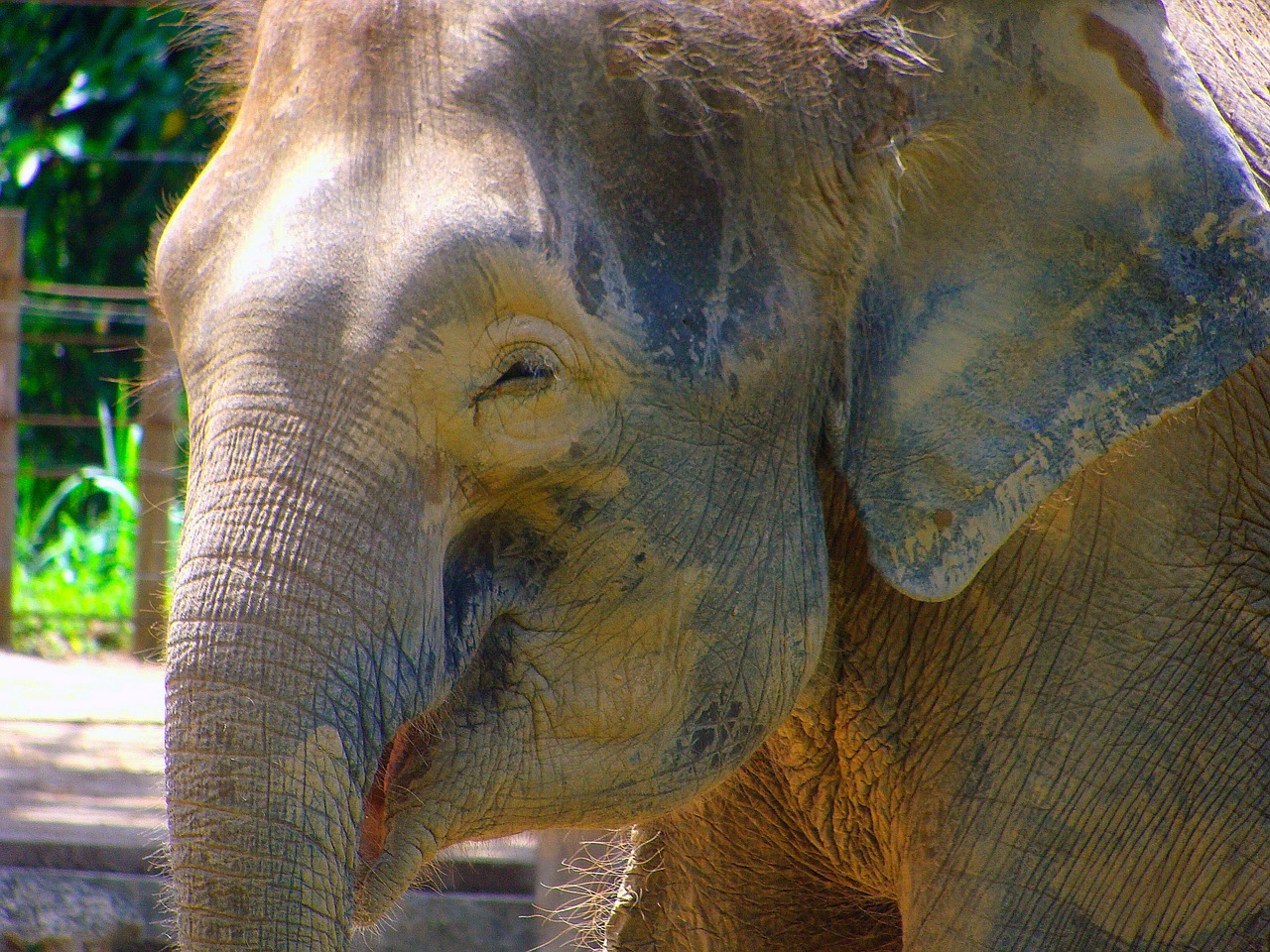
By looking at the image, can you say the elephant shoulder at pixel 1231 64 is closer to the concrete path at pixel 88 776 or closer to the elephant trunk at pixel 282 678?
the elephant trunk at pixel 282 678

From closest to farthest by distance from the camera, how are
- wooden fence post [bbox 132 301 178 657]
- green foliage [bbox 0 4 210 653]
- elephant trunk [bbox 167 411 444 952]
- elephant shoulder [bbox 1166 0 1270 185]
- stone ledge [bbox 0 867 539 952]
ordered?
1. elephant trunk [bbox 167 411 444 952]
2. elephant shoulder [bbox 1166 0 1270 185]
3. stone ledge [bbox 0 867 539 952]
4. wooden fence post [bbox 132 301 178 657]
5. green foliage [bbox 0 4 210 653]

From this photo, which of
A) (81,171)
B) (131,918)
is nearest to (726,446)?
(131,918)

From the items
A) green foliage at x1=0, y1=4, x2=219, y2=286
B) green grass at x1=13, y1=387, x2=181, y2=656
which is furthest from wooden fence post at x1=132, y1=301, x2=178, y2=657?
green foliage at x1=0, y1=4, x2=219, y2=286

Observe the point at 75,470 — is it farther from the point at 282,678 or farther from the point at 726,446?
the point at 282,678

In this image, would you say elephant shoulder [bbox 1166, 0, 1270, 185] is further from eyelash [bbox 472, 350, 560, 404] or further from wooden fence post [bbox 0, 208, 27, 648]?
wooden fence post [bbox 0, 208, 27, 648]

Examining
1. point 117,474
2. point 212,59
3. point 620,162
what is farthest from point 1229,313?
point 117,474

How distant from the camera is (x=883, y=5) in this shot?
1.80m

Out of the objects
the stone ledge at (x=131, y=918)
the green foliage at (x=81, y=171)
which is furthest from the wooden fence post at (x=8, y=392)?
the stone ledge at (x=131, y=918)

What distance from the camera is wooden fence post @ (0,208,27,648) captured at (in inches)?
278

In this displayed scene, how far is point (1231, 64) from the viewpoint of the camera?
2.09 meters

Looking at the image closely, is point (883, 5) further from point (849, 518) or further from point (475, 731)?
point (475, 731)

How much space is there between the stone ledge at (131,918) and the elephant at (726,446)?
1894mm

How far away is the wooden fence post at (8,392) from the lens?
23.2 ft

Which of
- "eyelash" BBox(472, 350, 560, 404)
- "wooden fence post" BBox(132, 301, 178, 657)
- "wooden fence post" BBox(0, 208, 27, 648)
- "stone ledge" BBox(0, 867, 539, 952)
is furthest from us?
"wooden fence post" BBox(0, 208, 27, 648)
